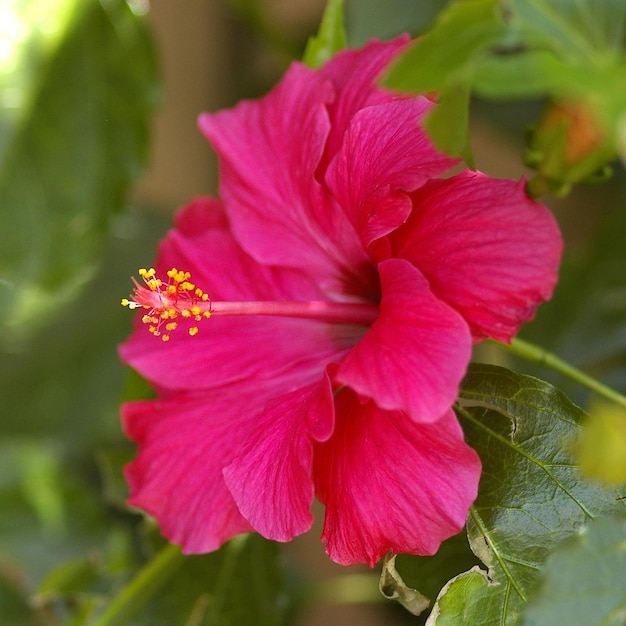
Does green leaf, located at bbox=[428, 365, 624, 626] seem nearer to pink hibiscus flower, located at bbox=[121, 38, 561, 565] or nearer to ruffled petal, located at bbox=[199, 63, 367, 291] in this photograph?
pink hibiscus flower, located at bbox=[121, 38, 561, 565]

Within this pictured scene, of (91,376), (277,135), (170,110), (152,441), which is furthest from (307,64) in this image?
(170,110)

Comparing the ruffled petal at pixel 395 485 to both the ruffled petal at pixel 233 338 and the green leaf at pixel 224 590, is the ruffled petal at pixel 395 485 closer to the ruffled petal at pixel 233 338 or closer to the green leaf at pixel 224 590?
the ruffled petal at pixel 233 338

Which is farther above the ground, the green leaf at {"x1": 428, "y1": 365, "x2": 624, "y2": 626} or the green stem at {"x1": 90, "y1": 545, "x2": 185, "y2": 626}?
the green leaf at {"x1": 428, "y1": 365, "x2": 624, "y2": 626}

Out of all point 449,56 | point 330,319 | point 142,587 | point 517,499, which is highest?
point 449,56

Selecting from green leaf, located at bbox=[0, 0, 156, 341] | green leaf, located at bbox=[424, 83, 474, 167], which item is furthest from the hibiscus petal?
green leaf, located at bbox=[0, 0, 156, 341]

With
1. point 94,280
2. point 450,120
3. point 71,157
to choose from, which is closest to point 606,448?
point 450,120

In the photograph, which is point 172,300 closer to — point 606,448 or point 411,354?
point 411,354

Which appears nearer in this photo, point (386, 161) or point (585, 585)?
point (585, 585)
